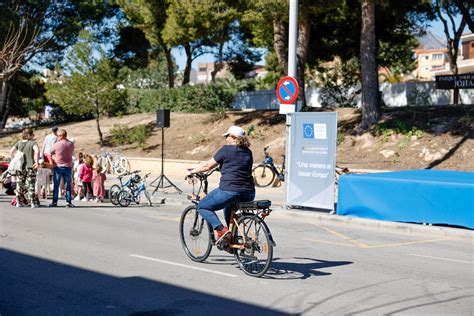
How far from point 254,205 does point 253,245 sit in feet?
1.62

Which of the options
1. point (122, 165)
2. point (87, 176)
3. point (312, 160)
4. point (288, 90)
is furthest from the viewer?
point (122, 165)

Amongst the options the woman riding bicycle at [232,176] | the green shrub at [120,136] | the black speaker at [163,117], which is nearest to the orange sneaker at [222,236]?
the woman riding bicycle at [232,176]

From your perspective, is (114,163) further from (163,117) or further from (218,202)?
(218,202)

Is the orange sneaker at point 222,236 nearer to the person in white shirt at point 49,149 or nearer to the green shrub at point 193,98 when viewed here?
the person in white shirt at point 49,149

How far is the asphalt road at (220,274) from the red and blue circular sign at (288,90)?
3.85m

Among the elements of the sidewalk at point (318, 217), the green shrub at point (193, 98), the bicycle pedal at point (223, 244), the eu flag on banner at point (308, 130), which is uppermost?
the green shrub at point (193, 98)

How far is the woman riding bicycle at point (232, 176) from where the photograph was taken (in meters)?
8.61

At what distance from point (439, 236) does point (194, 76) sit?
134 metres

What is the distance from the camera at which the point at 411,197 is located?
543 inches

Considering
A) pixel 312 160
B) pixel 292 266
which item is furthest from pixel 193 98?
pixel 292 266

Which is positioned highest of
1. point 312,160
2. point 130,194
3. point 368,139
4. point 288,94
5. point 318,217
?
point 288,94

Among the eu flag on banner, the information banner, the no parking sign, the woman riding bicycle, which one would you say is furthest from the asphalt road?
the no parking sign

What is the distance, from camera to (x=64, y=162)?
15875 mm

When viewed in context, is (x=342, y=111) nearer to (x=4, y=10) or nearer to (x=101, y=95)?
(x=101, y=95)
